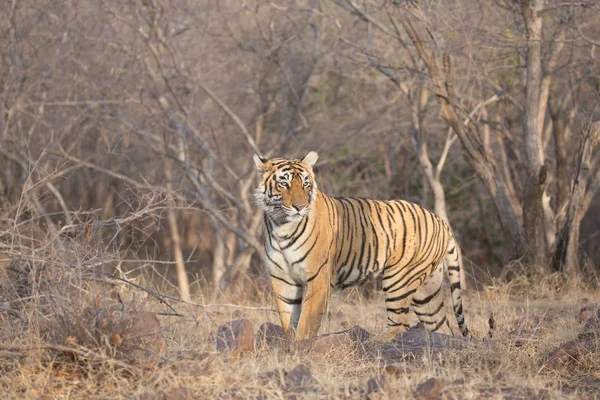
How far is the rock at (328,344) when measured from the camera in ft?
18.4

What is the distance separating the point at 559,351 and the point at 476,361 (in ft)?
1.70

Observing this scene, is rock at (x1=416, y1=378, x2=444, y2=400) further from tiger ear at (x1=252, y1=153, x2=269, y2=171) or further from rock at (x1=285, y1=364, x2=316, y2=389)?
tiger ear at (x1=252, y1=153, x2=269, y2=171)

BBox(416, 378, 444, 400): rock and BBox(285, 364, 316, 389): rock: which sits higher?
BBox(416, 378, 444, 400): rock

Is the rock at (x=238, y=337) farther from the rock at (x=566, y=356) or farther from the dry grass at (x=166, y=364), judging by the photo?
the rock at (x=566, y=356)

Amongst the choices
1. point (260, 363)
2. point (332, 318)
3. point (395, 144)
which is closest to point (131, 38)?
point (395, 144)

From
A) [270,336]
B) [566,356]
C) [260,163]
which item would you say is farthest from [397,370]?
[260,163]

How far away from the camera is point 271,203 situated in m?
6.65

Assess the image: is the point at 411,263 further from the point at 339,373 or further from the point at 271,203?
the point at 339,373

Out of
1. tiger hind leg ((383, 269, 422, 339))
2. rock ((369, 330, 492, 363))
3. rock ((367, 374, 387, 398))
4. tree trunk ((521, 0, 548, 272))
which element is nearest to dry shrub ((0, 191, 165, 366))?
rock ((367, 374, 387, 398))

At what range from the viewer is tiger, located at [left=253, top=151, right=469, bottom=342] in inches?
258

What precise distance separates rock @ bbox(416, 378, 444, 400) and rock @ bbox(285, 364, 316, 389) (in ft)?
2.01

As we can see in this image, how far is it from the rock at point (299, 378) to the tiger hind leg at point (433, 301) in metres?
2.87

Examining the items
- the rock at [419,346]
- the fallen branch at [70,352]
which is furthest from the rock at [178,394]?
the rock at [419,346]

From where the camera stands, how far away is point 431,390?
4441 millimetres
